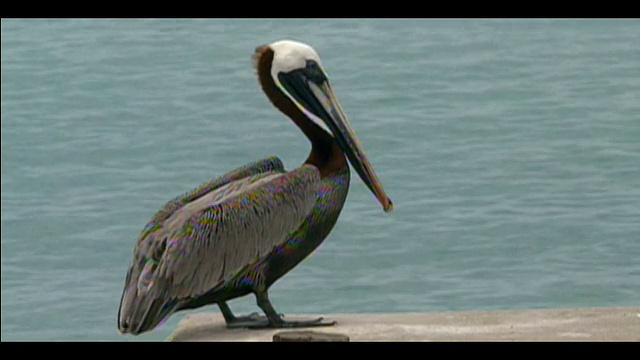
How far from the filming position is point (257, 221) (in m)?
8.64

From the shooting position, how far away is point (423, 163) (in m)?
16.7

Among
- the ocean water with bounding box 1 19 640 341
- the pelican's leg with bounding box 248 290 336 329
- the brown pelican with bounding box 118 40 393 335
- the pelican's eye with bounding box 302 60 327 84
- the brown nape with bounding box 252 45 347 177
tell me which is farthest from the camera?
the ocean water with bounding box 1 19 640 341

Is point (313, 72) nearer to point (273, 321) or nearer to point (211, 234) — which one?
point (211, 234)

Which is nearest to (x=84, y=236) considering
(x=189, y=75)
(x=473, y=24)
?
(x=189, y=75)

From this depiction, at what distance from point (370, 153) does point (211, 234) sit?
822cm

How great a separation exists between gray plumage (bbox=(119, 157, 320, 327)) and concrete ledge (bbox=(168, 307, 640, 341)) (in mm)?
284

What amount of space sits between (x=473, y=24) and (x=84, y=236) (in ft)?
27.6

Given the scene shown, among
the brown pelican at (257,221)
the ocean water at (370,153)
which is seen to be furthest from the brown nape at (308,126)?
the ocean water at (370,153)

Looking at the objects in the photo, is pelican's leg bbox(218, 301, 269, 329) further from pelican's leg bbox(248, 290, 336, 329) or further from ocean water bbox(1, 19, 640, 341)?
ocean water bbox(1, 19, 640, 341)

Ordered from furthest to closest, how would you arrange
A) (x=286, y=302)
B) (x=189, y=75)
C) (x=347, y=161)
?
(x=189, y=75) < (x=286, y=302) < (x=347, y=161)

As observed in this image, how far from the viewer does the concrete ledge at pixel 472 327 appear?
8.25 m

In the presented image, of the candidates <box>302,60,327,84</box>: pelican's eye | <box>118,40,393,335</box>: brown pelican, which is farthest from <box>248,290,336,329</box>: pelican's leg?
<box>302,60,327,84</box>: pelican's eye

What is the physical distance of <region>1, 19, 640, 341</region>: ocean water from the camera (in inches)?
540

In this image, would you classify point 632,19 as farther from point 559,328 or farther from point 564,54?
point 559,328
